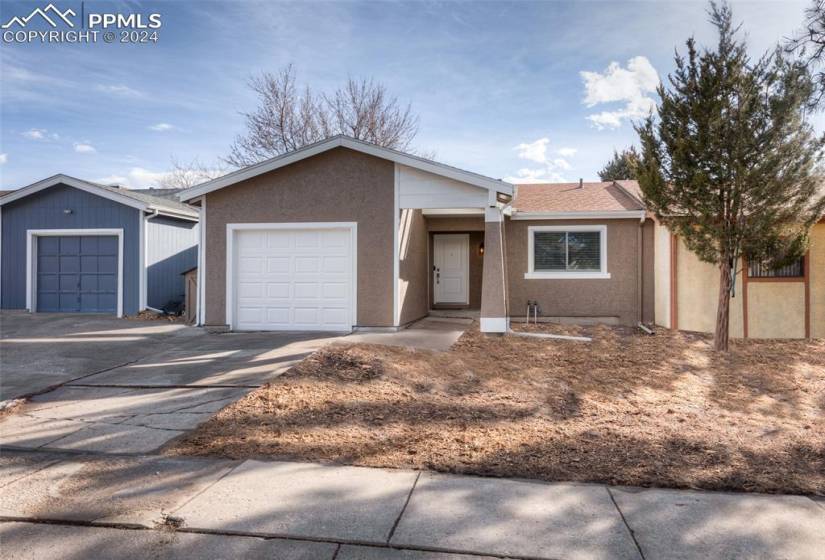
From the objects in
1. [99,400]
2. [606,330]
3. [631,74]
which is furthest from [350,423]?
[631,74]

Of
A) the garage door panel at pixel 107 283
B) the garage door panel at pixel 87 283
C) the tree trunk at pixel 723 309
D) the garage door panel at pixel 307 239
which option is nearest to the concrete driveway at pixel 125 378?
the garage door panel at pixel 307 239

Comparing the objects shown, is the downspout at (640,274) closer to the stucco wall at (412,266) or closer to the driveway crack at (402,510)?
the stucco wall at (412,266)

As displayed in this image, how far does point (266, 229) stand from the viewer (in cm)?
1103

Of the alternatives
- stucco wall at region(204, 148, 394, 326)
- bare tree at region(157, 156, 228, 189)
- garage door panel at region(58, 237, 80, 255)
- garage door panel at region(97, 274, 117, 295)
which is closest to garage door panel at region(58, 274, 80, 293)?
garage door panel at region(58, 237, 80, 255)

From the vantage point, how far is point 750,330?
38.1 ft

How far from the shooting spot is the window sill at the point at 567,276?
1320 cm

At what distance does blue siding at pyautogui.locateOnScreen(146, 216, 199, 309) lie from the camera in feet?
47.2

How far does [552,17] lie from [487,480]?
37.1 ft

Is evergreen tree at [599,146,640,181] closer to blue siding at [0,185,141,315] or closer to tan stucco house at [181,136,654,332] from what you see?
tan stucco house at [181,136,654,332]

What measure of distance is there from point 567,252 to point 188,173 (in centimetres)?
2960

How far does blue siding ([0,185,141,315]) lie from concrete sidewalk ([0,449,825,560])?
36.3ft

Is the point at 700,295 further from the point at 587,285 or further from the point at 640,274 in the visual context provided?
the point at 587,285

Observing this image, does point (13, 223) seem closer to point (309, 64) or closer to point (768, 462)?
point (309, 64)

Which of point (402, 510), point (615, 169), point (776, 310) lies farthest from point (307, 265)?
point (615, 169)
